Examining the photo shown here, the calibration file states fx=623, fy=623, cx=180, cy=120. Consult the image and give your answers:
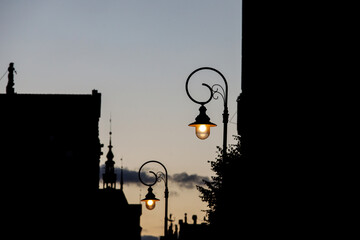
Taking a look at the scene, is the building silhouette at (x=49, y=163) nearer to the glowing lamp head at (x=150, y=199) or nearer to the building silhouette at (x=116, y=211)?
the glowing lamp head at (x=150, y=199)

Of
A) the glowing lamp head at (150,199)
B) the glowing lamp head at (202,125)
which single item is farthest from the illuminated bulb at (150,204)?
the glowing lamp head at (202,125)

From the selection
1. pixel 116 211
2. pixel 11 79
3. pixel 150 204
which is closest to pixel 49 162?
pixel 11 79

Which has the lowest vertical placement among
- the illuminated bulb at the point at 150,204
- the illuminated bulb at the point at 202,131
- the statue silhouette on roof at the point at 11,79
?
the illuminated bulb at the point at 150,204

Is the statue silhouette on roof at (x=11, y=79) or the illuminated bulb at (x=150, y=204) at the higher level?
the statue silhouette on roof at (x=11, y=79)

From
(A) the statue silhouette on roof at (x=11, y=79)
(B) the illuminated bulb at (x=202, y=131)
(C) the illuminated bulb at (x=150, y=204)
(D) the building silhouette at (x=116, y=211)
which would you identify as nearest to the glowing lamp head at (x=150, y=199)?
(C) the illuminated bulb at (x=150, y=204)

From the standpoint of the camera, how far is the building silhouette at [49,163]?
142ft

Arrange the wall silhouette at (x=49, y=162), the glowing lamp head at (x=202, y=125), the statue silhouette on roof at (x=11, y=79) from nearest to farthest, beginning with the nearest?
the glowing lamp head at (x=202, y=125) → the wall silhouette at (x=49, y=162) → the statue silhouette on roof at (x=11, y=79)

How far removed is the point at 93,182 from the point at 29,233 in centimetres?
1913

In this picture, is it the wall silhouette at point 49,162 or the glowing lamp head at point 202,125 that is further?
the wall silhouette at point 49,162

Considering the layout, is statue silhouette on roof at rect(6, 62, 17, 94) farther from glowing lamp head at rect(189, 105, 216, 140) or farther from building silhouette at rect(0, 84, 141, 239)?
glowing lamp head at rect(189, 105, 216, 140)

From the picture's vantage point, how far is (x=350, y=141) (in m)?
9.47

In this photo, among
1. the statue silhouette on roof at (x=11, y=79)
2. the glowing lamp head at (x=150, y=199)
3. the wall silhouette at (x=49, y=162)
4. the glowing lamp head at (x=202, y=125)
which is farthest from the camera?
the statue silhouette on roof at (x=11, y=79)

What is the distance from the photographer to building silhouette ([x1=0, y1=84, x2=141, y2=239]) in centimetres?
4319

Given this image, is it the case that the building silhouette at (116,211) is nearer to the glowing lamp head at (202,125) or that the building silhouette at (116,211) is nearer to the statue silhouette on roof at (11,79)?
the statue silhouette on roof at (11,79)
